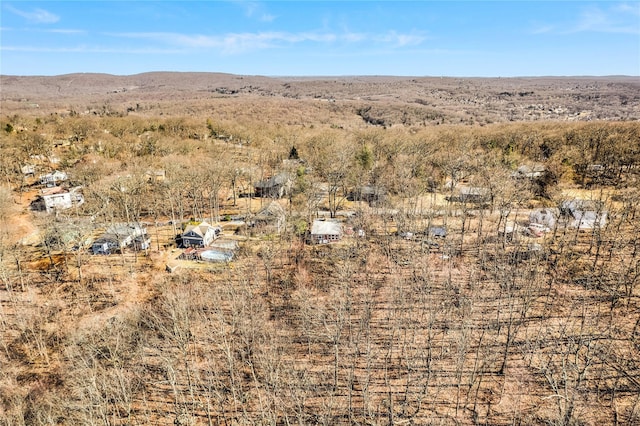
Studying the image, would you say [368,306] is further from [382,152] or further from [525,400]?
[382,152]

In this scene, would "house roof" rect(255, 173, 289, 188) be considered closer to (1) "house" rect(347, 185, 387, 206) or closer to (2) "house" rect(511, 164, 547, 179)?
(1) "house" rect(347, 185, 387, 206)

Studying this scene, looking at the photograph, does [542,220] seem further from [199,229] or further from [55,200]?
[55,200]

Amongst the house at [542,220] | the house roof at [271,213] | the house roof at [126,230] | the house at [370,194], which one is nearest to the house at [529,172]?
the house at [542,220]

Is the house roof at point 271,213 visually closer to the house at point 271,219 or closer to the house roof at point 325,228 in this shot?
the house at point 271,219

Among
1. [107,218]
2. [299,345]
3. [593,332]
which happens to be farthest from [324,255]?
[107,218]

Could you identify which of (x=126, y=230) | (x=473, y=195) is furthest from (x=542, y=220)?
(x=126, y=230)

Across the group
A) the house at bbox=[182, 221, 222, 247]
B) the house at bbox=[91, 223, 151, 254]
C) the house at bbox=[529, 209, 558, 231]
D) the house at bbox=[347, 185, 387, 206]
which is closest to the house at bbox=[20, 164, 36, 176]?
the house at bbox=[91, 223, 151, 254]
